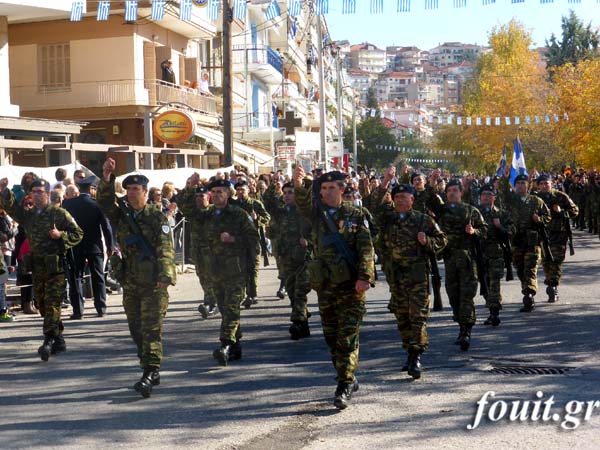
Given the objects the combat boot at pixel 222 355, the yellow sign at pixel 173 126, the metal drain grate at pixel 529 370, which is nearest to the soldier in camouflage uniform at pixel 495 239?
the metal drain grate at pixel 529 370

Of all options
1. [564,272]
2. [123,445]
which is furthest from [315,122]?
[123,445]

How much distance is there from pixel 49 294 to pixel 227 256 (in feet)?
6.32

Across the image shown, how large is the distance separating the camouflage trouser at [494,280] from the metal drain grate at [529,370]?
2.39 metres

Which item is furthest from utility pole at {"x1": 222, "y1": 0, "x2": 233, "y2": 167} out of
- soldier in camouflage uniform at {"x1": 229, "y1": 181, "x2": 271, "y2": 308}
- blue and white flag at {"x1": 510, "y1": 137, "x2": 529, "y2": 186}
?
soldier in camouflage uniform at {"x1": 229, "y1": 181, "x2": 271, "y2": 308}

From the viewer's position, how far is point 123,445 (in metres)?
6.64

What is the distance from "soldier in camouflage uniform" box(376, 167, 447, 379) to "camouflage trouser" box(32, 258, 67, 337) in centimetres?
351

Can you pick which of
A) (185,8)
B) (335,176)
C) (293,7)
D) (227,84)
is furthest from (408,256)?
(227,84)

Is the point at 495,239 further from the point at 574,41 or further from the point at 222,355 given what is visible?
the point at 574,41

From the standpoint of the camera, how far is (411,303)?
8859 millimetres

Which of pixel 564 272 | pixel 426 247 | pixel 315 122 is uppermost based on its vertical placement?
pixel 315 122

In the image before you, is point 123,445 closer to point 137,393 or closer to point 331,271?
point 137,393

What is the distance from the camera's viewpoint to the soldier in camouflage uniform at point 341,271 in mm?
7719

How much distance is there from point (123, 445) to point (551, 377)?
3886 millimetres

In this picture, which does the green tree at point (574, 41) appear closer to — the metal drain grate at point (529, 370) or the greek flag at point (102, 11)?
the greek flag at point (102, 11)
